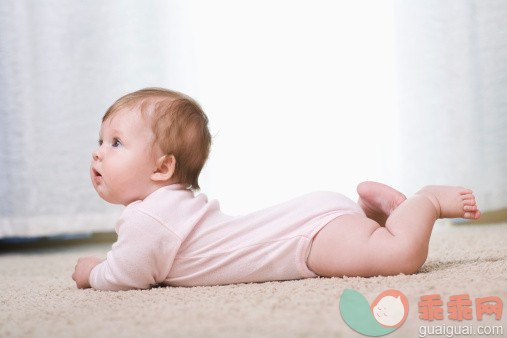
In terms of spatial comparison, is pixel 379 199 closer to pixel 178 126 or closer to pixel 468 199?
pixel 468 199

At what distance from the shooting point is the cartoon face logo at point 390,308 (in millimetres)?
521

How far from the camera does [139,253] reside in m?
0.78

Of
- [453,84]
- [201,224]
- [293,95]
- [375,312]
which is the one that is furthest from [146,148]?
[453,84]

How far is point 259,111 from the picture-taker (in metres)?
1.85

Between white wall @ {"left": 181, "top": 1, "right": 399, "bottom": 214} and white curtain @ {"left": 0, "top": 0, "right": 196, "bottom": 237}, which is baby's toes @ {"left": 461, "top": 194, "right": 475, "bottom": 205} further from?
white curtain @ {"left": 0, "top": 0, "right": 196, "bottom": 237}

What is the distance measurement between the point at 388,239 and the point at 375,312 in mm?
220

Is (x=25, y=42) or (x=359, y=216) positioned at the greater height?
(x=25, y=42)

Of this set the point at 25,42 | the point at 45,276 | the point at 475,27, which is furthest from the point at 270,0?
the point at 45,276

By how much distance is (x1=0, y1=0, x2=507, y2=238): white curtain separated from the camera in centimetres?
182

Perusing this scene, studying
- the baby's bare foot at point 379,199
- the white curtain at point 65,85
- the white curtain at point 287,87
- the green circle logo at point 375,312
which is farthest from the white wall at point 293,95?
the green circle logo at point 375,312

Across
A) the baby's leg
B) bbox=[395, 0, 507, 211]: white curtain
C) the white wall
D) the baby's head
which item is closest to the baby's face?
the baby's head

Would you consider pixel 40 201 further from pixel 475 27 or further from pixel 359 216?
pixel 475 27

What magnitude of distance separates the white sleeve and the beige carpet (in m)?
0.03

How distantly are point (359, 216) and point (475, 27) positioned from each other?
4.47ft
